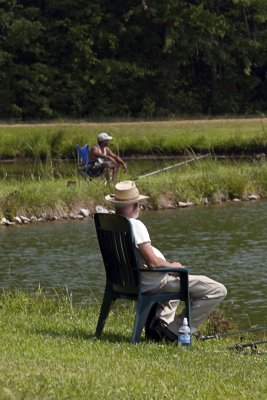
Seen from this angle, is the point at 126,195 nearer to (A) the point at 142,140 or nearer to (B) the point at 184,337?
(B) the point at 184,337

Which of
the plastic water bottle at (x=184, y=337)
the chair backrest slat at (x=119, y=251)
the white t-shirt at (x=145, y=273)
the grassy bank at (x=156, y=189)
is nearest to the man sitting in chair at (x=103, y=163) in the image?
the grassy bank at (x=156, y=189)

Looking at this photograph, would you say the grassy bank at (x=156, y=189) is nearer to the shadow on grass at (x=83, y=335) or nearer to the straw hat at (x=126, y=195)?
the shadow on grass at (x=83, y=335)

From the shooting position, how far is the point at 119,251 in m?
9.83

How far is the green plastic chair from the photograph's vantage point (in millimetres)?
9633

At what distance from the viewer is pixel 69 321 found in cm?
1086

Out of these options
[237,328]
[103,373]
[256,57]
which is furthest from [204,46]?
[103,373]

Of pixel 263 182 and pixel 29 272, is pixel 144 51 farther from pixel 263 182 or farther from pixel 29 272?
pixel 29 272

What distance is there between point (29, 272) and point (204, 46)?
3812cm

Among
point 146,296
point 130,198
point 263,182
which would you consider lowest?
point 263,182

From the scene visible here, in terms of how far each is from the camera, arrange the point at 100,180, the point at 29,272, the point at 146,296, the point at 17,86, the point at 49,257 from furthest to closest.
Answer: the point at 17,86, the point at 100,180, the point at 49,257, the point at 29,272, the point at 146,296

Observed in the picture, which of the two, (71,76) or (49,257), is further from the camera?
(71,76)

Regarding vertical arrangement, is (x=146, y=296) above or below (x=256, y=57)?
above

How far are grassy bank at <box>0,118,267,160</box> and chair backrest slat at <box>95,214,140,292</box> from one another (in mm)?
23797

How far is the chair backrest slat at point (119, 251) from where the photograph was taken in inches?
381
